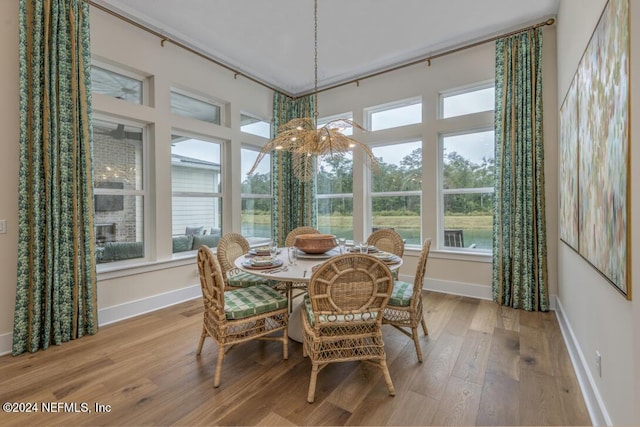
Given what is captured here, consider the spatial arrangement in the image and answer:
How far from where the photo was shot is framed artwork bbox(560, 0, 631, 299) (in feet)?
4.13

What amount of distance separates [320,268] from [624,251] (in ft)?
4.57

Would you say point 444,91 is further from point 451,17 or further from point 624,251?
point 624,251

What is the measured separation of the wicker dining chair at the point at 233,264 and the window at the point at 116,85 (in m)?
2.00

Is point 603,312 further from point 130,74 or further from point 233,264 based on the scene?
point 130,74

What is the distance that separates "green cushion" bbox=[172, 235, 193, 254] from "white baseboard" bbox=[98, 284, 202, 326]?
0.52 metres

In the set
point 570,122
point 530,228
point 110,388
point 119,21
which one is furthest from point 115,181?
point 530,228

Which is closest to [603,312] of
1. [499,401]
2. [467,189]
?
[499,401]

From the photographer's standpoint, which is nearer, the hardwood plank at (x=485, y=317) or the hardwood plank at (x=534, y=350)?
the hardwood plank at (x=534, y=350)

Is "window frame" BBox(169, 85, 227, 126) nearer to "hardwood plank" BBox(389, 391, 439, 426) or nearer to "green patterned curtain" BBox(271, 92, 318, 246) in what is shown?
"green patterned curtain" BBox(271, 92, 318, 246)

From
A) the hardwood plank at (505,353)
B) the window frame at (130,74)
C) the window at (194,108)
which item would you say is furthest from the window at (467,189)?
the window frame at (130,74)

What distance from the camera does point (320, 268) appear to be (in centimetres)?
178

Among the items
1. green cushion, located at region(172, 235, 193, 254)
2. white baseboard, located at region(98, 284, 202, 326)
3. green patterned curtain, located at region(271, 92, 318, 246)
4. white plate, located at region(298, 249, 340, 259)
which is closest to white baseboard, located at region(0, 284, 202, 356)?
white baseboard, located at region(98, 284, 202, 326)

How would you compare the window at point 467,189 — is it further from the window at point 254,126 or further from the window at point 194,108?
the window at point 194,108

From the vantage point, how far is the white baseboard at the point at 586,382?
1.61 metres
